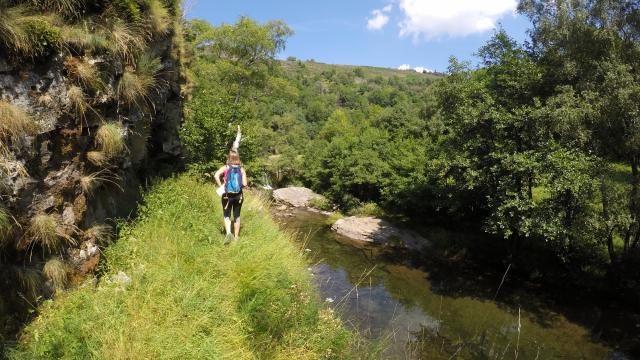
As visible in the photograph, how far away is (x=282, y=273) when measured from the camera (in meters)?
7.24

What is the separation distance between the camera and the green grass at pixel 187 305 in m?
4.63

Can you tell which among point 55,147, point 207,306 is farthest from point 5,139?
point 207,306

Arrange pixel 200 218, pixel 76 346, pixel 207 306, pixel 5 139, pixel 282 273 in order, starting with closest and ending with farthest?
pixel 76 346, pixel 5 139, pixel 207 306, pixel 282 273, pixel 200 218

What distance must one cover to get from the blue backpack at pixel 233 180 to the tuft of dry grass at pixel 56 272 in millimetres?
3358

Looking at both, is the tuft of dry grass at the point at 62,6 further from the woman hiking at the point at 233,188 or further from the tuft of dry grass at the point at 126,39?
the woman hiking at the point at 233,188

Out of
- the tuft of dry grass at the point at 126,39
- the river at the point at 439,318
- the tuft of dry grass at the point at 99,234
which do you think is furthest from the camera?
the river at the point at 439,318

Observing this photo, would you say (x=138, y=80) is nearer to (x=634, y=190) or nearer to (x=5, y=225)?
(x=5, y=225)

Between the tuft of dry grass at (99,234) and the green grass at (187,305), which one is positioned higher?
the tuft of dry grass at (99,234)

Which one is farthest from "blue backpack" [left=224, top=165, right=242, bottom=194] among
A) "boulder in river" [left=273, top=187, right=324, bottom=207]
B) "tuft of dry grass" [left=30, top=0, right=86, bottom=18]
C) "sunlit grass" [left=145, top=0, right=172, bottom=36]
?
"boulder in river" [left=273, top=187, right=324, bottom=207]

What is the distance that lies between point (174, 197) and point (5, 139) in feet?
14.4

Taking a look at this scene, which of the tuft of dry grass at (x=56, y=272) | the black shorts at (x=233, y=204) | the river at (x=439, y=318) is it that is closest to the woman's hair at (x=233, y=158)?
the black shorts at (x=233, y=204)

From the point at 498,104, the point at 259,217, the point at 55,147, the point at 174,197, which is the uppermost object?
the point at 498,104

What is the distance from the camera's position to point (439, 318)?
49.0 ft

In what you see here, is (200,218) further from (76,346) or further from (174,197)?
(76,346)
